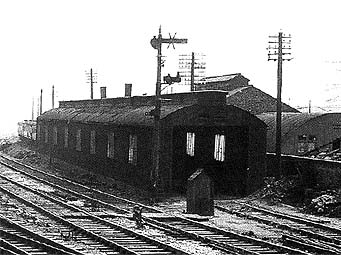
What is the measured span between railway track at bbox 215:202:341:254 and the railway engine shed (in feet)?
12.4

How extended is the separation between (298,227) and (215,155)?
1113 cm

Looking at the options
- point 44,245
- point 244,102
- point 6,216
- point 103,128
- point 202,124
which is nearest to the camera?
point 44,245

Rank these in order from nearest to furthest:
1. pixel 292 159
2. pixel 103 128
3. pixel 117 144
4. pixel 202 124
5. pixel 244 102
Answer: pixel 202 124 < pixel 292 159 < pixel 117 144 < pixel 103 128 < pixel 244 102

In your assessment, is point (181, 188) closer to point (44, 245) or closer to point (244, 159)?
point (244, 159)

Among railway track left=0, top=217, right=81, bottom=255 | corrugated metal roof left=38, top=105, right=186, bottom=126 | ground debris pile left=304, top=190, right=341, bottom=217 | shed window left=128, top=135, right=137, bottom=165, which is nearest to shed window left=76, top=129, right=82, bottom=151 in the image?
corrugated metal roof left=38, top=105, right=186, bottom=126

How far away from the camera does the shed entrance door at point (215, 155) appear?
27.5m

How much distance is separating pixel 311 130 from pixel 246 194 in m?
13.3

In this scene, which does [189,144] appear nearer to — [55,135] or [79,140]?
[79,140]

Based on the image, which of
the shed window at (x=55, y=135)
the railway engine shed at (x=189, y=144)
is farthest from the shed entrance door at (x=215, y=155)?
the shed window at (x=55, y=135)

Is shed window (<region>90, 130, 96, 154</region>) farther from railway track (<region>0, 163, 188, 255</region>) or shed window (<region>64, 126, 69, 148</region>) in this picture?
railway track (<region>0, 163, 188, 255</region>)

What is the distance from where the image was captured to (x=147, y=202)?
23.9 meters

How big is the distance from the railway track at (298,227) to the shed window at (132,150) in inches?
265

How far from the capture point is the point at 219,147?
2861cm

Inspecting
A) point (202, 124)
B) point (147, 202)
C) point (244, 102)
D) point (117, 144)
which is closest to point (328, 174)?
A: point (202, 124)
